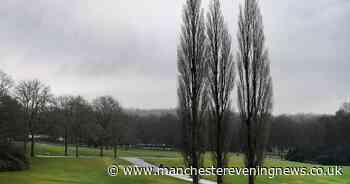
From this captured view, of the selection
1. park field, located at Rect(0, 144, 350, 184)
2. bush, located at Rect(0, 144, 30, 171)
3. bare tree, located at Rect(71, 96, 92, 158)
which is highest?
bare tree, located at Rect(71, 96, 92, 158)

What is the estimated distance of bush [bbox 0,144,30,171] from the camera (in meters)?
37.0

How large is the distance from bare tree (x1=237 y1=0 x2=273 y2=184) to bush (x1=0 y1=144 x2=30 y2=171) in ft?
94.3

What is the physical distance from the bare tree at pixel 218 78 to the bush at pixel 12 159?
27644 mm

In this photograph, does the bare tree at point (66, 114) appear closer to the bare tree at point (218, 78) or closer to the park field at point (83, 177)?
the park field at point (83, 177)

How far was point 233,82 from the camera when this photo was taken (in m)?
16.7

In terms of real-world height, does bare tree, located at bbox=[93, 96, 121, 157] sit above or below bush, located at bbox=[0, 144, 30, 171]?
above

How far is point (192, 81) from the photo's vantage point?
16.1 meters

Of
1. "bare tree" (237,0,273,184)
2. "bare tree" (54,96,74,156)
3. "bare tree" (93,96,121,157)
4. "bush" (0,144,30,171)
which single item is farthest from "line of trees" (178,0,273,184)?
"bare tree" (93,96,121,157)

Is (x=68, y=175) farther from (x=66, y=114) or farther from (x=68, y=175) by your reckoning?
(x=66, y=114)

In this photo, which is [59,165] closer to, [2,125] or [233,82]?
[2,125]

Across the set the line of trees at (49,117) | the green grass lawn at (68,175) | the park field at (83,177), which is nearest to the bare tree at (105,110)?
the line of trees at (49,117)

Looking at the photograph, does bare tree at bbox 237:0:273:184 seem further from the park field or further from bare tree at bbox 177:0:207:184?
the park field

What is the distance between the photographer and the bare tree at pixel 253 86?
16.9 meters

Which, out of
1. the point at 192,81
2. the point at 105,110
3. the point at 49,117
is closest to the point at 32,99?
the point at 49,117
